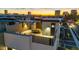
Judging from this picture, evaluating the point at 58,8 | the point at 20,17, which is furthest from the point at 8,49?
the point at 58,8

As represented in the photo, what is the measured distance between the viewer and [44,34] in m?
1.74

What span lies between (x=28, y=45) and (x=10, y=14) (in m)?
0.43

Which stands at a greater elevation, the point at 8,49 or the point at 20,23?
the point at 20,23
